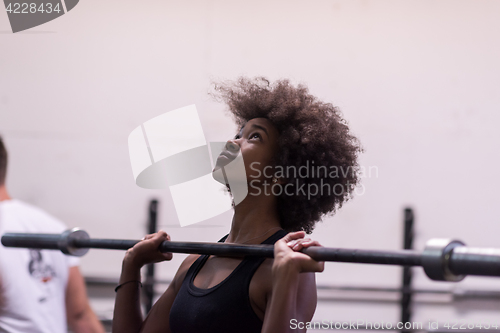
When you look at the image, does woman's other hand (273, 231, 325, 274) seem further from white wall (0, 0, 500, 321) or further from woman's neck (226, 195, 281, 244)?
white wall (0, 0, 500, 321)

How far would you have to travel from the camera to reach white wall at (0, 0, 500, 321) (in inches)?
86.1

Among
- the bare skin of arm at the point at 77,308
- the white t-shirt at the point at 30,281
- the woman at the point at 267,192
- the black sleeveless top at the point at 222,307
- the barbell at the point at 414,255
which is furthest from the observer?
the bare skin of arm at the point at 77,308

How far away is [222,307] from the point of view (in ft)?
2.91

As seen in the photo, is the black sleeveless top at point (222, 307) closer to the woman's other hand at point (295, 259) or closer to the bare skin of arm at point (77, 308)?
the woman's other hand at point (295, 259)

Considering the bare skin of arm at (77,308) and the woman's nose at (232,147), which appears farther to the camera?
the bare skin of arm at (77,308)

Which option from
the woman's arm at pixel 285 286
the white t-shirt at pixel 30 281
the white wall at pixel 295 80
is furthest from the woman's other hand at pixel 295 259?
the white wall at pixel 295 80

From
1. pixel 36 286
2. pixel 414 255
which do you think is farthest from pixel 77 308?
pixel 414 255

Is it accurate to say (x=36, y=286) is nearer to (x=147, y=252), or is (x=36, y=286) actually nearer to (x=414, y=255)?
(x=147, y=252)

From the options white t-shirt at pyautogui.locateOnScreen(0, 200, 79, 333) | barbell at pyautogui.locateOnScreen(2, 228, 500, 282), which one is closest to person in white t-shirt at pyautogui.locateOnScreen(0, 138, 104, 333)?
white t-shirt at pyautogui.locateOnScreen(0, 200, 79, 333)

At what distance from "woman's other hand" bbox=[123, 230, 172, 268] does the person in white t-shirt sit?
54 centimetres

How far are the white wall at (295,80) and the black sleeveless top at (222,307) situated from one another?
124cm

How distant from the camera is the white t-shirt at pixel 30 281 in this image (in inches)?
55.3

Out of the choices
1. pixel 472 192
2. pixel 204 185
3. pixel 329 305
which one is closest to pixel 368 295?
pixel 329 305

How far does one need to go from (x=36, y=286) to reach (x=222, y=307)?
827mm
